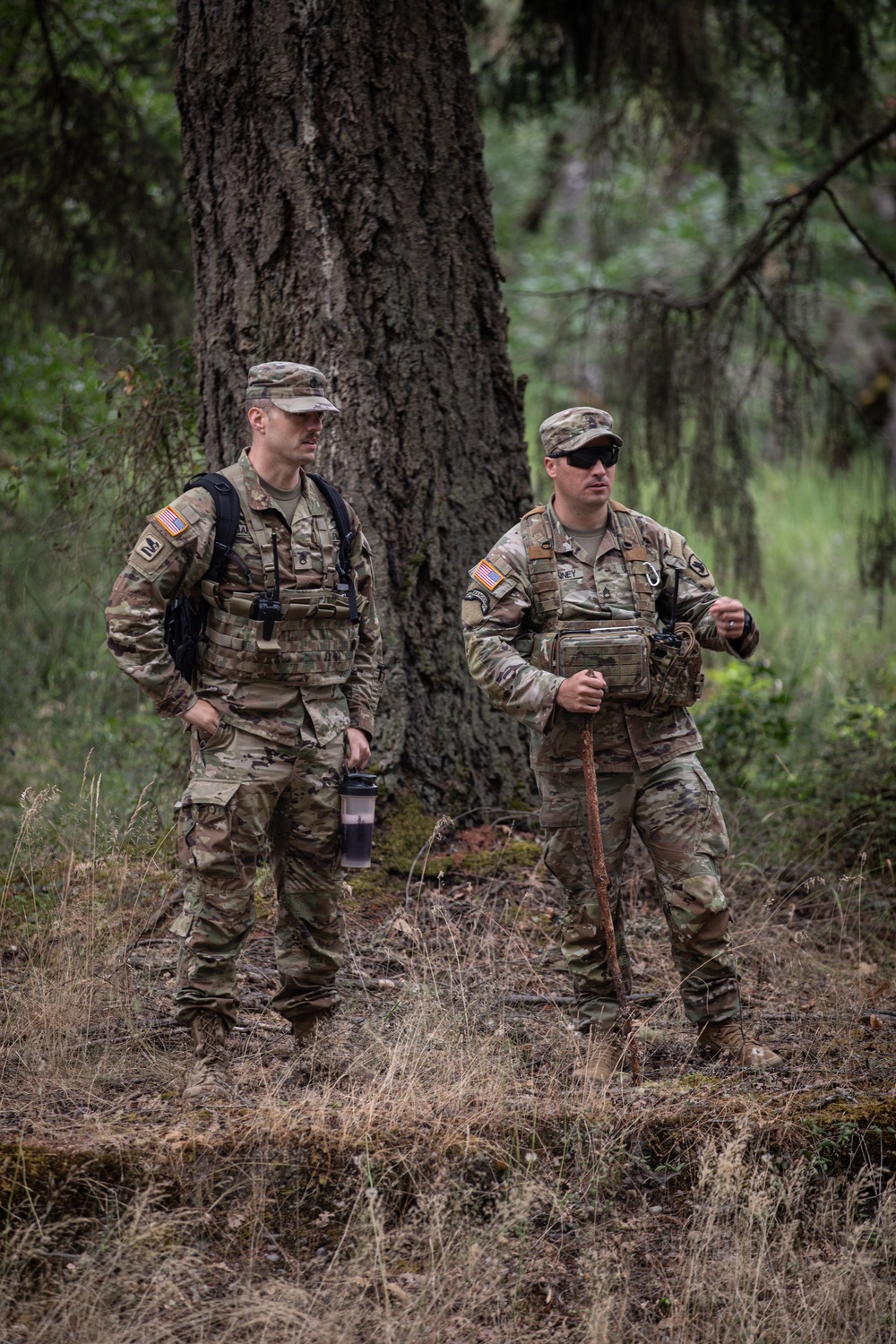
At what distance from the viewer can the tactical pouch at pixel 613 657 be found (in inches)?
156

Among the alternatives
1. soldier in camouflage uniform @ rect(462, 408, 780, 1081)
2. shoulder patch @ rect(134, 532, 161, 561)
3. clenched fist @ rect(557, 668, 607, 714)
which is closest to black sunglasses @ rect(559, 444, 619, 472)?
soldier in camouflage uniform @ rect(462, 408, 780, 1081)

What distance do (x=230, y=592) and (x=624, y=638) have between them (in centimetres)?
128

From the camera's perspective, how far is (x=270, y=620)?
3926mm

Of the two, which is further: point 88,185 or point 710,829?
point 88,185

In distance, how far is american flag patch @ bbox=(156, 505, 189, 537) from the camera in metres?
3.82

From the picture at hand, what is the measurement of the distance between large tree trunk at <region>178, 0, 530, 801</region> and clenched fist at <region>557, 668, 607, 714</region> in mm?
1785

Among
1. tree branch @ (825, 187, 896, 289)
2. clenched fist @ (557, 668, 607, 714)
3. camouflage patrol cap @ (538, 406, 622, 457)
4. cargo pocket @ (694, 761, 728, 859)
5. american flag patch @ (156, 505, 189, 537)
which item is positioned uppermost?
tree branch @ (825, 187, 896, 289)

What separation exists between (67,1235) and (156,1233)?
290 mm

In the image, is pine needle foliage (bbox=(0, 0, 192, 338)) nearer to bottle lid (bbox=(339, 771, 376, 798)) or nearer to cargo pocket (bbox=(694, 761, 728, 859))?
bottle lid (bbox=(339, 771, 376, 798))

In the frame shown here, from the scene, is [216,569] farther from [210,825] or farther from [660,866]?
[660,866]

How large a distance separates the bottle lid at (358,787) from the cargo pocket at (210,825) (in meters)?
0.36

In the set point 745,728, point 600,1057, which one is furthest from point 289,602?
point 745,728

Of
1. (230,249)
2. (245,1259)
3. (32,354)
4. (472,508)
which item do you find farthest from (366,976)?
(32,354)

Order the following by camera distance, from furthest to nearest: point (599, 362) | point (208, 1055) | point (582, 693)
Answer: point (599, 362), point (208, 1055), point (582, 693)
